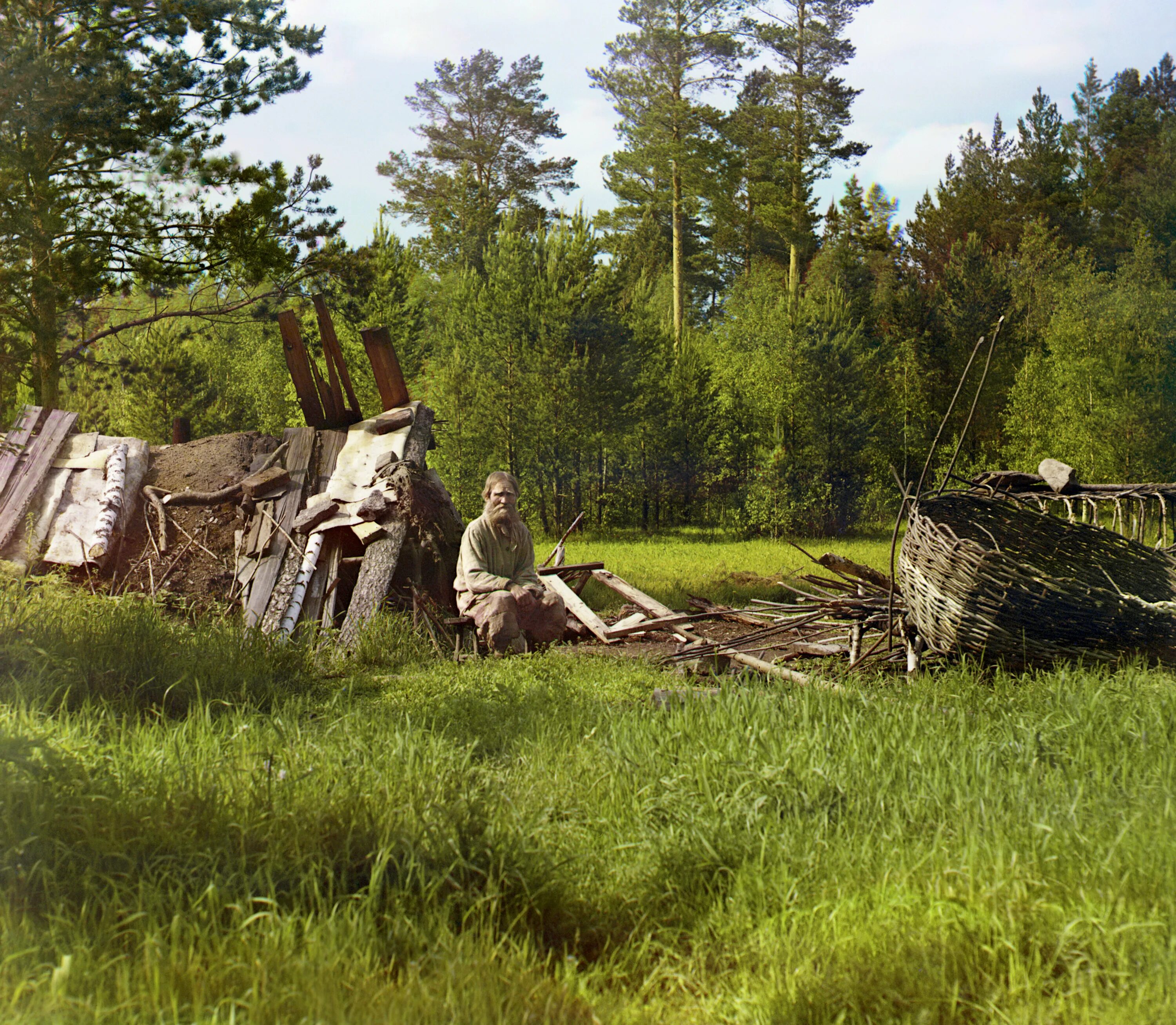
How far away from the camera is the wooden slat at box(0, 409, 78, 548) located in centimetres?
1028

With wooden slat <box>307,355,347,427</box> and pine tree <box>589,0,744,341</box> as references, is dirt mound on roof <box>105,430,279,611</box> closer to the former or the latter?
wooden slat <box>307,355,347,427</box>

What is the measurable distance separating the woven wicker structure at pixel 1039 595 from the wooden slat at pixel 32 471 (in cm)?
896

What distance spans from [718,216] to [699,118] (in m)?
4.02

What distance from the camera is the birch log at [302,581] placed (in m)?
9.10

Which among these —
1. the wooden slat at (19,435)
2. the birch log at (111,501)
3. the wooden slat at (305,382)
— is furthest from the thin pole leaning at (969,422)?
the wooden slat at (19,435)

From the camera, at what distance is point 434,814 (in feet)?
11.1

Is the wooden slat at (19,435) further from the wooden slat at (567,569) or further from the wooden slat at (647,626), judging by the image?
the wooden slat at (647,626)

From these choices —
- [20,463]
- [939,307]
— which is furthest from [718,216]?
[20,463]

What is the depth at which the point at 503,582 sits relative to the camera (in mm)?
8375

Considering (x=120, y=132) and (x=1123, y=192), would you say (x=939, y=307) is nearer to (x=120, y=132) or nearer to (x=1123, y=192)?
(x=1123, y=192)

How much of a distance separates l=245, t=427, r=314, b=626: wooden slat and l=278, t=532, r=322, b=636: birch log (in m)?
0.25

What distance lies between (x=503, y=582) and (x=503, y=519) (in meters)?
0.54

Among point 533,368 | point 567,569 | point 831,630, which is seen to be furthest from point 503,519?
point 533,368

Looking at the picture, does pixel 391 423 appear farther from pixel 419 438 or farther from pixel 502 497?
pixel 502 497
